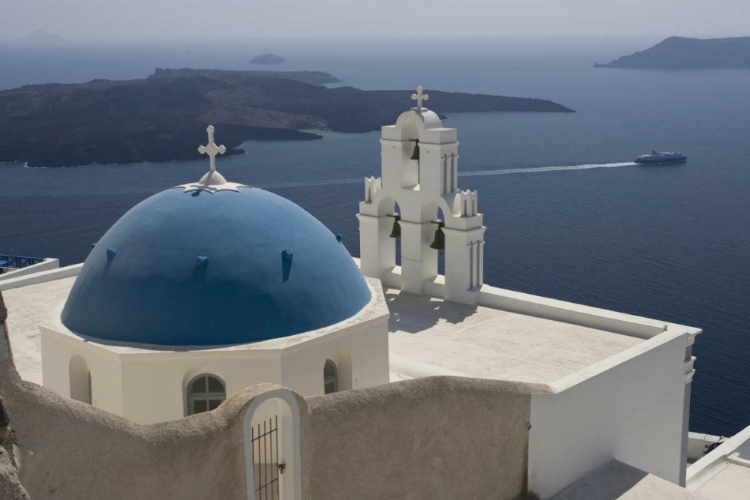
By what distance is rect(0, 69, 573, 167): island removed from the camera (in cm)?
7856

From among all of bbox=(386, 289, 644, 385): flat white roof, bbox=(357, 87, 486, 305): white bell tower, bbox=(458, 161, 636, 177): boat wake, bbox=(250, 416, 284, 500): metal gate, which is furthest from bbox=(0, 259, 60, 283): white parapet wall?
bbox=(458, 161, 636, 177): boat wake

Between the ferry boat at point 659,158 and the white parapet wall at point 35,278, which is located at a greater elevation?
the white parapet wall at point 35,278

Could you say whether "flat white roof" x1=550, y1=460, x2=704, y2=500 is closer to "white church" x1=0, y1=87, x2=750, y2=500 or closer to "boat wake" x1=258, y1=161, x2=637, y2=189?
"white church" x1=0, y1=87, x2=750, y2=500

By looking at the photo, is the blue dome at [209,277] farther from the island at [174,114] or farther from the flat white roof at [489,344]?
the island at [174,114]

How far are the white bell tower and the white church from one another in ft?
5.84

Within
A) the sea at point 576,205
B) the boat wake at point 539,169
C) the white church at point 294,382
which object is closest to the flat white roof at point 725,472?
the white church at point 294,382

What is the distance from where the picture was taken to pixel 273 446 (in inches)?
403

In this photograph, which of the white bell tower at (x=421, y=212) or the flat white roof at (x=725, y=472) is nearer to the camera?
the white bell tower at (x=421, y=212)

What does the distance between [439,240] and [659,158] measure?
2307 inches

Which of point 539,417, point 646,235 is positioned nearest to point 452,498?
point 539,417

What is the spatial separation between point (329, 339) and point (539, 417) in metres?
3.05

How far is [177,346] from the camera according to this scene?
431 inches

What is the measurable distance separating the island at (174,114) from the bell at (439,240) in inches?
2366

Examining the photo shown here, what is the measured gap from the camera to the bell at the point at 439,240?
1784 cm
